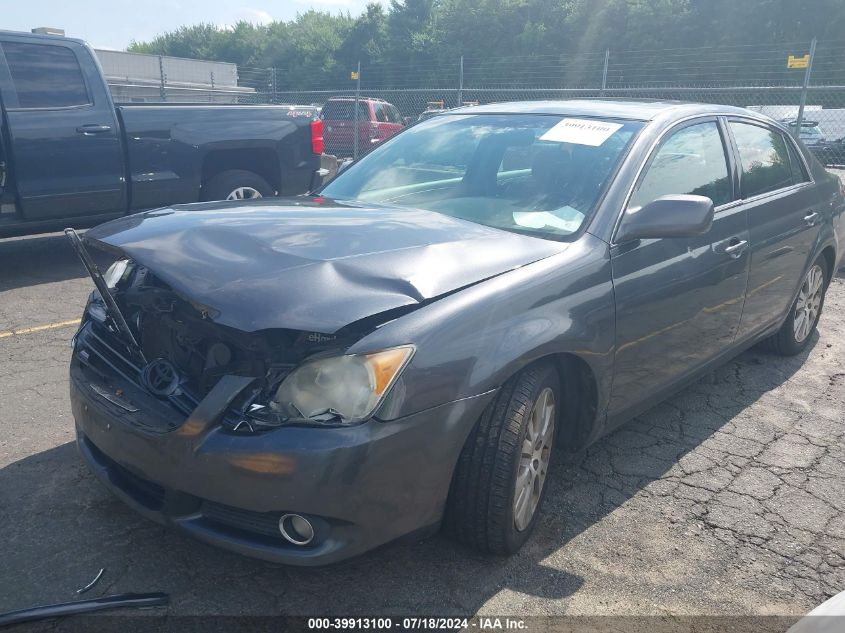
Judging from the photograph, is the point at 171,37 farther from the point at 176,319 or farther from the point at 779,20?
the point at 176,319

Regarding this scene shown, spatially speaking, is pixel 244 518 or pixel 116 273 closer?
pixel 244 518

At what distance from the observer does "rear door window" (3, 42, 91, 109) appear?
643cm

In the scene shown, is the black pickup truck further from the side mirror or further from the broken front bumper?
the side mirror

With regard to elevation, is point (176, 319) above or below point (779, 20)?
below

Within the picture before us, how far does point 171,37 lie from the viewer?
85500 millimetres

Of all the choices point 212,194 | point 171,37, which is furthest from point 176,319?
point 171,37

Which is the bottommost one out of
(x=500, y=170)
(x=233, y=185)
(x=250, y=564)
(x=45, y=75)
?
(x=250, y=564)

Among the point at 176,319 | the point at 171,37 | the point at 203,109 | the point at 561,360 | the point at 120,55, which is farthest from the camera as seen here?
the point at 171,37

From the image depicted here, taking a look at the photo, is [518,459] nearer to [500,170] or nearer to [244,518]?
[244,518]

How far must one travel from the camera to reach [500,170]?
A: 3.62m

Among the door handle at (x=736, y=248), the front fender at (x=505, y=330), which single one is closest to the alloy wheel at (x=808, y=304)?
the door handle at (x=736, y=248)

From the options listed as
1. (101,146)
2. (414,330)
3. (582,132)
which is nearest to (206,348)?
(414,330)

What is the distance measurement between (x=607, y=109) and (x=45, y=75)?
5081 mm

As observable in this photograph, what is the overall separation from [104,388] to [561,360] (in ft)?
5.43
